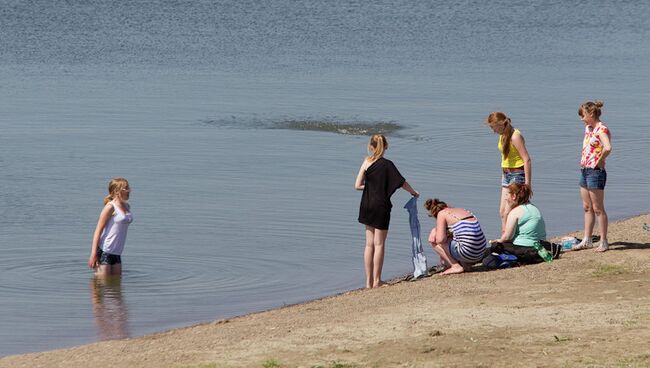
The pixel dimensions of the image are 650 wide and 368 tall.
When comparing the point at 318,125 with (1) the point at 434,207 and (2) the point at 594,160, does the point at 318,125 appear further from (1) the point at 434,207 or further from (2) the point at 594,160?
(2) the point at 594,160

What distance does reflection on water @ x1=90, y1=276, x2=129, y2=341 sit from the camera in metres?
9.91

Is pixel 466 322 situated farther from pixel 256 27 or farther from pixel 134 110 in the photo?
pixel 256 27

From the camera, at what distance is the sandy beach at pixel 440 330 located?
7.77 metres

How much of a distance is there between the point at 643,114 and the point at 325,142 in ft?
25.2

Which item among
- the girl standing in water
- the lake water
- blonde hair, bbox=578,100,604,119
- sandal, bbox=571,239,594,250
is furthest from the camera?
sandal, bbox=571,239,594,250

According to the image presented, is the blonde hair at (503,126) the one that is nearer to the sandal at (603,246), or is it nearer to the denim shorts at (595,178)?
the denim shorts at (595,178)

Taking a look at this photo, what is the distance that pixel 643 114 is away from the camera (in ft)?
82.3

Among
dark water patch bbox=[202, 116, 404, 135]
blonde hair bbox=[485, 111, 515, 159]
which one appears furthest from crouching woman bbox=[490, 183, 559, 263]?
dark water patch bbox=[202, 116, 404, 135]

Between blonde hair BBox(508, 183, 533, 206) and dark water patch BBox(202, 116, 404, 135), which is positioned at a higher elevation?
dark water patch BBox(202, 116, 404, 135)

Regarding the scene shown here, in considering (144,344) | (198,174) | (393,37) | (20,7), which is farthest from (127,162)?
(20,7)

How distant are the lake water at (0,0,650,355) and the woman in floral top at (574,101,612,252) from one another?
202 cm

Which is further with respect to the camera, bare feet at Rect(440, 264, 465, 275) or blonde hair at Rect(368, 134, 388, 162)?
bare feet at Rect(440, 264, 465, 275)

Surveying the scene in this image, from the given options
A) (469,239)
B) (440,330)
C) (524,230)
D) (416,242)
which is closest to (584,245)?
(524,230)

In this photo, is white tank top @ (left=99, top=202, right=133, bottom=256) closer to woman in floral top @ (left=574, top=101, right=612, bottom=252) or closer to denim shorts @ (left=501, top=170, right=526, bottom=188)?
denim shorts @ (left=501, top=170, right=526, bottom=188)
